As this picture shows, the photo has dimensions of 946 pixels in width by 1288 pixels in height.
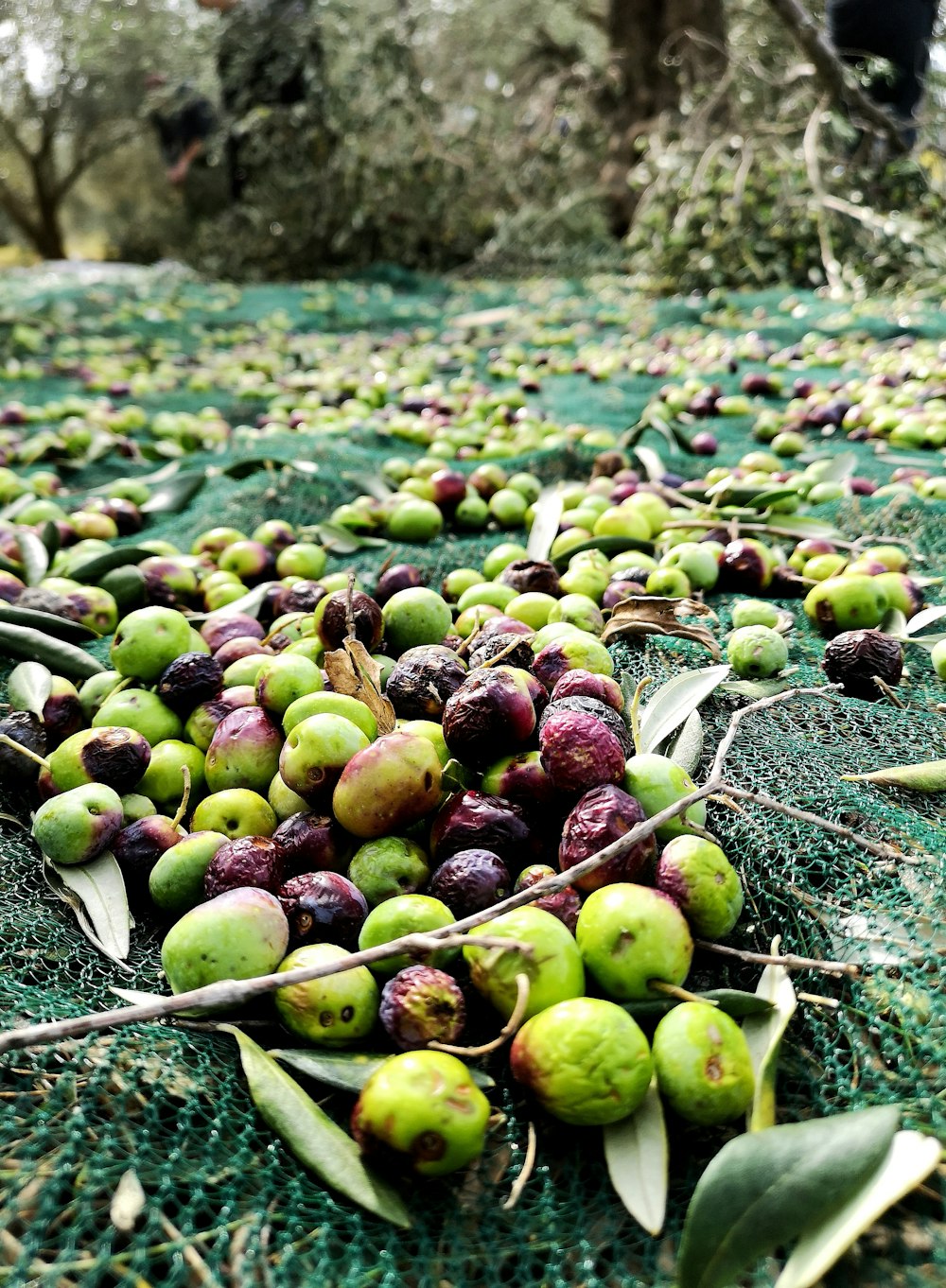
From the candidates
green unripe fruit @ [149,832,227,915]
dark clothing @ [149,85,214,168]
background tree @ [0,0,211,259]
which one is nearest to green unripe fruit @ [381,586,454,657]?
green unripe fruit @ [149,832,227,915]

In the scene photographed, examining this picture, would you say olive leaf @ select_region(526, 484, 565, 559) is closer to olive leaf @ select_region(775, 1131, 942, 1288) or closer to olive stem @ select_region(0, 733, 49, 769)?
olive stem @ select_region(0, 733, 49, 769)

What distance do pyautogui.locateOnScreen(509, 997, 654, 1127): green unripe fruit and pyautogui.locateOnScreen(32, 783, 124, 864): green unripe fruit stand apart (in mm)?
955

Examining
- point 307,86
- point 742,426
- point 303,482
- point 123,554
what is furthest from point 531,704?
point 307,86

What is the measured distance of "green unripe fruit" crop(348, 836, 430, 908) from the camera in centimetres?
163

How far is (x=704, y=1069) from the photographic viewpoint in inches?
50.8

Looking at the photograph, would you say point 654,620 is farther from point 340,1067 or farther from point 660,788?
point 340,1067

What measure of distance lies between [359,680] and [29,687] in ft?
2.93

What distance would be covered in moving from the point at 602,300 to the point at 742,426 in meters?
4.77

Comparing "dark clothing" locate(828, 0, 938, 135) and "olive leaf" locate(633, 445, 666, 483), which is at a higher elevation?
"dark clothing" locate(828, 0, 938, 135)

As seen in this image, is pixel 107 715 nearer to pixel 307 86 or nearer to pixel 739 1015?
pixel 739 1015

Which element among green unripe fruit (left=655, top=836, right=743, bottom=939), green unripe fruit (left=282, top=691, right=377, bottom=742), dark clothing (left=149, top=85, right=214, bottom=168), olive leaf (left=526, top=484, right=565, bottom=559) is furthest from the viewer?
dark clothing (left=149, top=85, right=214, bottom=168)

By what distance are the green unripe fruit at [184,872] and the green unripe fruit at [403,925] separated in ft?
1.19

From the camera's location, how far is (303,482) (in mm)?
3904

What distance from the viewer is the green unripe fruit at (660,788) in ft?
5.51
